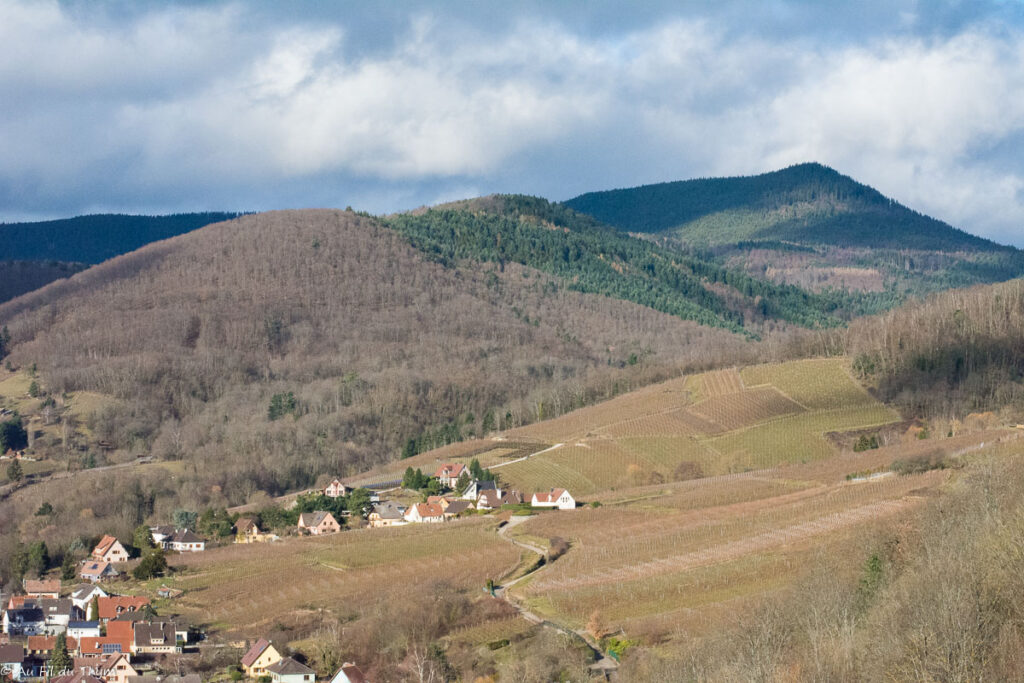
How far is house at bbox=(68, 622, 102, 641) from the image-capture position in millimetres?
57250

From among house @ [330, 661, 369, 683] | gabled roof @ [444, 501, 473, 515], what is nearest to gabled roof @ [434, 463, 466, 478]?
gabled roof @ [444, 501, 473, 515]

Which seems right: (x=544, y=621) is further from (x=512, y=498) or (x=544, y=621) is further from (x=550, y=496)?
(x=512, y=498)

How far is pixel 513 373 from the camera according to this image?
155m

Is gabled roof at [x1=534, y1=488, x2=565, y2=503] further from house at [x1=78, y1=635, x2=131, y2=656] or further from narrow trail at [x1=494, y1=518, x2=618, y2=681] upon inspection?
house at [x1=78, y1=635, x2=131, y2=656]

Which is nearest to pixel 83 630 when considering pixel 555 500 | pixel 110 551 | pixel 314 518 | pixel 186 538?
pixel 110 551

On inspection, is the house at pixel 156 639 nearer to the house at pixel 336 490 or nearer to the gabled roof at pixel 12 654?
the gabled roof at pixel 12 654

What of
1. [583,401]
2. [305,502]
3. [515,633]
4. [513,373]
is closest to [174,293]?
[513,373]

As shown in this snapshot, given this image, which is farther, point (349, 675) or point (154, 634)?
point (154, 634)

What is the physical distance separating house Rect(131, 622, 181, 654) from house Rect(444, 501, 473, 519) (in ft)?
105

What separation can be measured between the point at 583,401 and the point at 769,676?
328 feet

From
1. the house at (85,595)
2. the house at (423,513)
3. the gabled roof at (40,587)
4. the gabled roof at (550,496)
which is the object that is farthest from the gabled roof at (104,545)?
the gabled roof at (550,496)

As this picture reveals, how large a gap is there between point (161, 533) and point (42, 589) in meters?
16.2

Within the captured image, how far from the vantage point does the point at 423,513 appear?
3376 inches

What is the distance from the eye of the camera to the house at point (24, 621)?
59.8 metres
